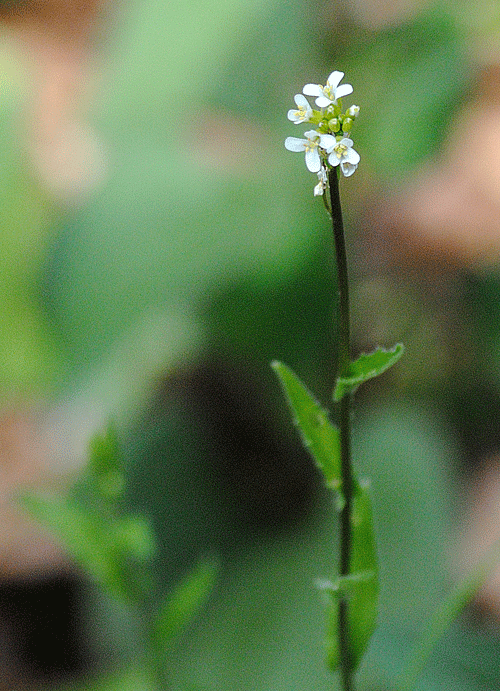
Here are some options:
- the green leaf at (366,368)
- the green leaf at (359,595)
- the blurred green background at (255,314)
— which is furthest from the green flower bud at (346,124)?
the blurred green background at (255,314)

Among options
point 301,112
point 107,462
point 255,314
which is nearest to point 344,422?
point 301,112

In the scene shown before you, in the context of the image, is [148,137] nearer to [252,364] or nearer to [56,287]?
[56,287]

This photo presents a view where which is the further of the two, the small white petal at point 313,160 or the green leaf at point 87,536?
the green leaf at point 87,536

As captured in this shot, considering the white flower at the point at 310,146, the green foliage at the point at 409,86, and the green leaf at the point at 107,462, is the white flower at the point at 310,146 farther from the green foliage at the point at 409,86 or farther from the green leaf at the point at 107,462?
the green foliage at the point at 409,86

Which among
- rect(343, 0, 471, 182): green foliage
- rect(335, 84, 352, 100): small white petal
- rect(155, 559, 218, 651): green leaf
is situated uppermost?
rect(343, 0, 471, 182): green foliage

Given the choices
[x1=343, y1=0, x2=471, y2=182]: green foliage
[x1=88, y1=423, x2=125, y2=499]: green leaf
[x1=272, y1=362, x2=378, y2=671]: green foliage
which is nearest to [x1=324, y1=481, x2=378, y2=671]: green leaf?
[x1=272, y1=362, x2=378, y2=671]: green foliage

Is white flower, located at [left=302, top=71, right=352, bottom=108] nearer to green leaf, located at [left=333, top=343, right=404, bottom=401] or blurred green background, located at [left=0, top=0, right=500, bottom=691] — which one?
green leaf, located at [left=333, top=343, right=404, bottom=401]
